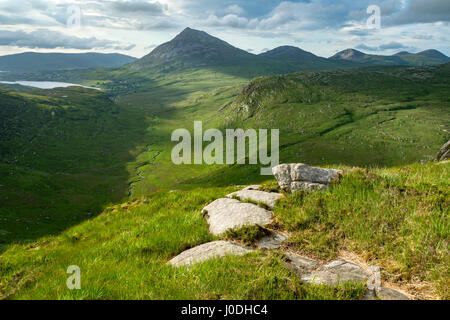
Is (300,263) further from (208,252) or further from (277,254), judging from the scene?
(208,252)

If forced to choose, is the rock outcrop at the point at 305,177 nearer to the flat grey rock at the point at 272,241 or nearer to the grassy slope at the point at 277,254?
the grassy slope at the point at 277,254

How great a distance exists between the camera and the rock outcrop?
379 inches

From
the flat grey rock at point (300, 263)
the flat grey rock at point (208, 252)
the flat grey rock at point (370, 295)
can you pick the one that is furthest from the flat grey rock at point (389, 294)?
the flat grey rock at point (208, 252)

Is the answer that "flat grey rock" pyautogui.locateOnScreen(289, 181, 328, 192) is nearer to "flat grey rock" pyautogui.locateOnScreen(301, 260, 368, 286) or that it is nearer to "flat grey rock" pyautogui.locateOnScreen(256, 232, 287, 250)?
"flat grey rock" pyautogui.locateOnScreen(256, 232, 287, 250)

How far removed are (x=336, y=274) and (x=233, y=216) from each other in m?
4.03

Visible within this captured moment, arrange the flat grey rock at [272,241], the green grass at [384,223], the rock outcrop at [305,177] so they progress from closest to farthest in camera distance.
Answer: the green grass at [384,223]
the flat grey rock at [272,241]
the rock outcrop at [305,177]

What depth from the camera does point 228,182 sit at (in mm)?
175625

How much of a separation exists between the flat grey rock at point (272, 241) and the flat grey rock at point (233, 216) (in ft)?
2.12

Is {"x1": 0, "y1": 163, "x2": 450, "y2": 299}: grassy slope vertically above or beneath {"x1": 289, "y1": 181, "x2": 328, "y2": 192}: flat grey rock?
beneath

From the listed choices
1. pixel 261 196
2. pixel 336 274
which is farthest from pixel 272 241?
pixel 261 196

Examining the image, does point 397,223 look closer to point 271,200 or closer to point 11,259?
point 271,200

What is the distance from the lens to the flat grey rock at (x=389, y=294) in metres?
4.72

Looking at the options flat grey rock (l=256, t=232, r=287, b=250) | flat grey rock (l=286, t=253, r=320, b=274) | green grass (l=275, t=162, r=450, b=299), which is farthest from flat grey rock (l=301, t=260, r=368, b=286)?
flat grey rock (l=256, t=232, r=287, b=250)

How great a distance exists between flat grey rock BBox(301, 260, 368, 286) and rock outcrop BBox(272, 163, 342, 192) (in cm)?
366
